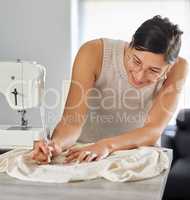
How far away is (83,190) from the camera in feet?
3.75

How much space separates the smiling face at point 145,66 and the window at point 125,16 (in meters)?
1.60

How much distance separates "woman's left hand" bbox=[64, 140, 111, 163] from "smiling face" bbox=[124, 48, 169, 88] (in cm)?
28

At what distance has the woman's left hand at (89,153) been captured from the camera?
1398mm

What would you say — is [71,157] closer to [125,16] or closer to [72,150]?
[72,150]

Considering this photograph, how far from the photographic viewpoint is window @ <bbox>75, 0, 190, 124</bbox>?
3.23 m

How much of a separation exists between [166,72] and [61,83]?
5.06ft

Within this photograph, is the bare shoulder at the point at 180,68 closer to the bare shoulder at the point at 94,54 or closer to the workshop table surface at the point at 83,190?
the bare shoulder at the point at 94,54

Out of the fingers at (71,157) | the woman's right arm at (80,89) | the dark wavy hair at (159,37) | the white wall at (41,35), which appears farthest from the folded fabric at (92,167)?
the white wall at (41,35)

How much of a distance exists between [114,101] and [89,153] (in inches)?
18.4

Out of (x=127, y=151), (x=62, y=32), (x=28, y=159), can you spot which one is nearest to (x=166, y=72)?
(x=127, y=151)

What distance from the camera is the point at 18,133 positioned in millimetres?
2078

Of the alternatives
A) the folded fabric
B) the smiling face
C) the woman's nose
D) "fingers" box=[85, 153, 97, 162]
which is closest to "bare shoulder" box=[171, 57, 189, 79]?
the smiling face

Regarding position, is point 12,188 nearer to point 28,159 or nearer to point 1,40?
point 28,159

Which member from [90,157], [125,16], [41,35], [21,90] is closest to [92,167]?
[90,157]
